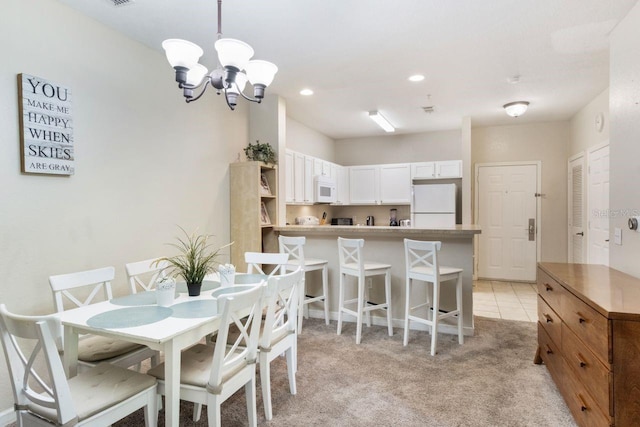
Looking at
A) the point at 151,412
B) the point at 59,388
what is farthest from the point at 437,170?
the point at 59,388

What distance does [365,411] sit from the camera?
7.37 ft

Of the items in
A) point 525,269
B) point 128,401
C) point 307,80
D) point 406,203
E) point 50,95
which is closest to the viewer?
point 128,401

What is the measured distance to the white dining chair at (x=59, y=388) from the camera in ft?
4.42

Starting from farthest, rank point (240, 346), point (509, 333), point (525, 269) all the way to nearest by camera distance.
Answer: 1. point (525, 269)
2. point (509, 333)
3. point (240, 346)

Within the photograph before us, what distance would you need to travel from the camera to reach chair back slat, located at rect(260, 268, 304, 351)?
6.77 feet

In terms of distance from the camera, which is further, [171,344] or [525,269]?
[525,269]

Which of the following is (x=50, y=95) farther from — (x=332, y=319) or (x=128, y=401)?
(x=332, y=319)

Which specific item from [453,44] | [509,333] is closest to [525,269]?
[509,333]

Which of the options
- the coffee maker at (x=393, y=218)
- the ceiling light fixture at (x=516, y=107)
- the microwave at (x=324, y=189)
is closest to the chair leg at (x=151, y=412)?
the microwave at (x=324, y=189)

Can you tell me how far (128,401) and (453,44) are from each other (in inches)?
133

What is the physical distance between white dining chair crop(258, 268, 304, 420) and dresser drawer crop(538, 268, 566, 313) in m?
1.69

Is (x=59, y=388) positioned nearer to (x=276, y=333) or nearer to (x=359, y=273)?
(x=276, y=333)

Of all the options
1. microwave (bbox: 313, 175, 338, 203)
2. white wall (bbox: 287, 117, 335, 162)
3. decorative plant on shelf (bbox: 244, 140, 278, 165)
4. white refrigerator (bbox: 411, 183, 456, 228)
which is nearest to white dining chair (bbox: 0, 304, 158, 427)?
decorative plant on shelf (bbox: 244, 140, 278, 165)

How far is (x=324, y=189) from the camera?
229 inches
